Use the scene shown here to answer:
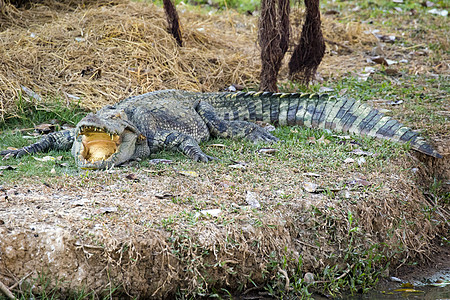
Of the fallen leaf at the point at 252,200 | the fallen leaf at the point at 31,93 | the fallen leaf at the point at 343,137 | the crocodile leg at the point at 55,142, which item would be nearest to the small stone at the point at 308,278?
the fallen leaf at the point at 252,200

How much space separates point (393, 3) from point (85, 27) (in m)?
7.14

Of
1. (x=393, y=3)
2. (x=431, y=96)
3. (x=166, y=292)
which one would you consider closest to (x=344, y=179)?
(x=166, y=292)

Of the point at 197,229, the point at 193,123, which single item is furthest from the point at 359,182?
the point at 193,123

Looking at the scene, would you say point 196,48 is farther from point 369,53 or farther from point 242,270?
point 242,270

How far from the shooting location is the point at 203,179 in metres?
4.32

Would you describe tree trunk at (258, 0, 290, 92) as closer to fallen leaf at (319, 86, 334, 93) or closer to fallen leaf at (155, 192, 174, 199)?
fallen leaf at (319, 86, 334, 93)

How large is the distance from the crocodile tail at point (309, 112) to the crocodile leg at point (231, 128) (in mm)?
318

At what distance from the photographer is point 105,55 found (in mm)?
7109

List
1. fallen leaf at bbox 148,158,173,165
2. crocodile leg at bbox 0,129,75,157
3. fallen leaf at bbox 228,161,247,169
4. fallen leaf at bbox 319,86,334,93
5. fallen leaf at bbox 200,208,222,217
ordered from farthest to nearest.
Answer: fallen leaf at bbox 319,86,334,93 → crocodile leg at bbox 0,129,75,157 → fallen leaf at bbox 148,158,173,165 → fallen leaf at bbox 228,161,247,169 → fallen leaf at bbox 200,208,222,217

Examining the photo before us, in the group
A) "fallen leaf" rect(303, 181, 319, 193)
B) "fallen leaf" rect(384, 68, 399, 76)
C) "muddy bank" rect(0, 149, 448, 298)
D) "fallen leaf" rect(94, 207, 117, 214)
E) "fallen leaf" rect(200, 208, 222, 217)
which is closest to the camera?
"muddy bank" rect(0, 149, 448, 298)

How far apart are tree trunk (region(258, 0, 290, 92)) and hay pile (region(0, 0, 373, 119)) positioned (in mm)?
294

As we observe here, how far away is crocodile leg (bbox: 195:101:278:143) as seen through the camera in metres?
5.52

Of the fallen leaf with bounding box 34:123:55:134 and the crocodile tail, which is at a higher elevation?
the crocodile tail

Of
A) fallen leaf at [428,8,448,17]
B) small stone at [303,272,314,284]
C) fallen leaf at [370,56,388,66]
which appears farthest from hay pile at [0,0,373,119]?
fallen leaf at [428,8,448,17]
